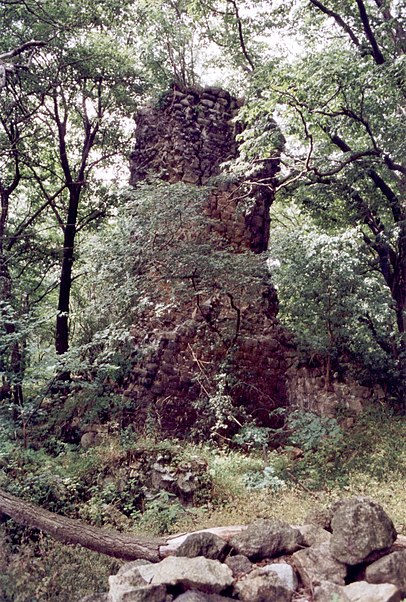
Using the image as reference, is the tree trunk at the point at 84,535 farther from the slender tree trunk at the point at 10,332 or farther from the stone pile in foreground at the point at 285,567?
the slender tree trunk at the point at 10,332

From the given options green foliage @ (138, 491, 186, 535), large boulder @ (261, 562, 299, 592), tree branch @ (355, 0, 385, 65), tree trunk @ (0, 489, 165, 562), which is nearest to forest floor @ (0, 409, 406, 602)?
green foliage @ (138, 491, 186, 535)

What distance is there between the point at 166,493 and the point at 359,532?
8.71ft

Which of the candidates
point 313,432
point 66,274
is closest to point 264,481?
point 313,432

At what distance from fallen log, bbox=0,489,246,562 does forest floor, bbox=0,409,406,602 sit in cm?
16

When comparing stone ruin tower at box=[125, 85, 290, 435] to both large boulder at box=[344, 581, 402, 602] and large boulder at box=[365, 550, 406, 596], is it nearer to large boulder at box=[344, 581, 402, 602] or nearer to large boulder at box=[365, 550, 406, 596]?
large boulder at box=[365, 550, 406, 596]

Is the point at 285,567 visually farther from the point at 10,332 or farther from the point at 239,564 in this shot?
the point at 10,332

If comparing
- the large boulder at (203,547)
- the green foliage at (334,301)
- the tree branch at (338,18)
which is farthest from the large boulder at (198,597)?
the tree branch at (338,18)

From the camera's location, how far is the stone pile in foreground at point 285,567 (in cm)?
334

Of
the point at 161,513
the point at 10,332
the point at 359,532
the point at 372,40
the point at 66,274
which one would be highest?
the point at 372,40

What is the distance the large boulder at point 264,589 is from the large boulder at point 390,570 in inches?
24.2

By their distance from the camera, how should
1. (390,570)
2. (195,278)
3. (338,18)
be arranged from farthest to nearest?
1. (338,18)
2. (195,278)
3. (390,570)

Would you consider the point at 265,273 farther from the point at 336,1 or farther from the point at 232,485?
the point at 336,1

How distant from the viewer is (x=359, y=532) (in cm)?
364

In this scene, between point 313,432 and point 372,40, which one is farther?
point 372,40
